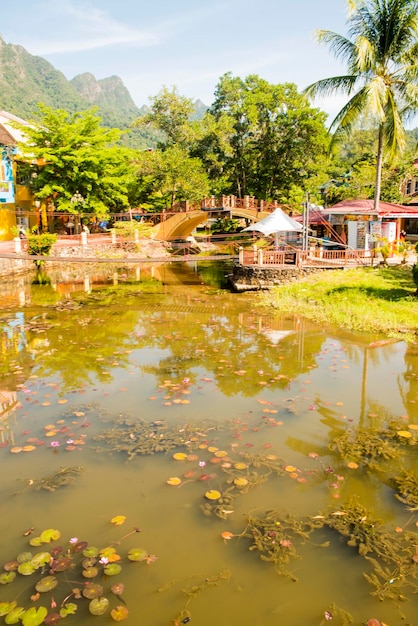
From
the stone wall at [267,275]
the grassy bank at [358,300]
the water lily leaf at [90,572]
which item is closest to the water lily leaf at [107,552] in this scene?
the water lily leaf at [90,572]

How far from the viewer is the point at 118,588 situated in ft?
12.3

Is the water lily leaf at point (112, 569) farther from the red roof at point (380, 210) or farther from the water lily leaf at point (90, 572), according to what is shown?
the red roof at point (380, 210)

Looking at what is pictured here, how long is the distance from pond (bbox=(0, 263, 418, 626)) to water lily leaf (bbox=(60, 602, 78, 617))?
0.04 ft

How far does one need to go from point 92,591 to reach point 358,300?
1161 cm

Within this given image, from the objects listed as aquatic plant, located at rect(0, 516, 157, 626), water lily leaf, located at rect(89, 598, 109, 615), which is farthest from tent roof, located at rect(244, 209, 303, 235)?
water lily leaf, located at rect(89, 598, 109, 615)

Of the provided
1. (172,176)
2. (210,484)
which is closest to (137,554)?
(210,484)

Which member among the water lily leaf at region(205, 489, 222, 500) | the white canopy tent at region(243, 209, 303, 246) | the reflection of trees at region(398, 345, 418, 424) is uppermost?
the white canopy tent at region(243, 209, 303, 246)

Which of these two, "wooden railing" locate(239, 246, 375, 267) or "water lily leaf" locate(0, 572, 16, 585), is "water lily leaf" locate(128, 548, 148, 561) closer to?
"water lily leaf" locate(0, 572, 16, 585)

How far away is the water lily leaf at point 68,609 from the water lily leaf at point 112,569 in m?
0.37

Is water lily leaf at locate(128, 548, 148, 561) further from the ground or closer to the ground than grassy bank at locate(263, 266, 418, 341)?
closer to the ground

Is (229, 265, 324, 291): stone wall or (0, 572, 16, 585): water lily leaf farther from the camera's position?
(229, 265, 324, 291): stone wall

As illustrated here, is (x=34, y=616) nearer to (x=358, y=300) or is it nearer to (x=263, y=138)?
(x=358, y=300)

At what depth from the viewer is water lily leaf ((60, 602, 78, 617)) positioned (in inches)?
138

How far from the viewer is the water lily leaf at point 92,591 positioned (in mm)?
3678
